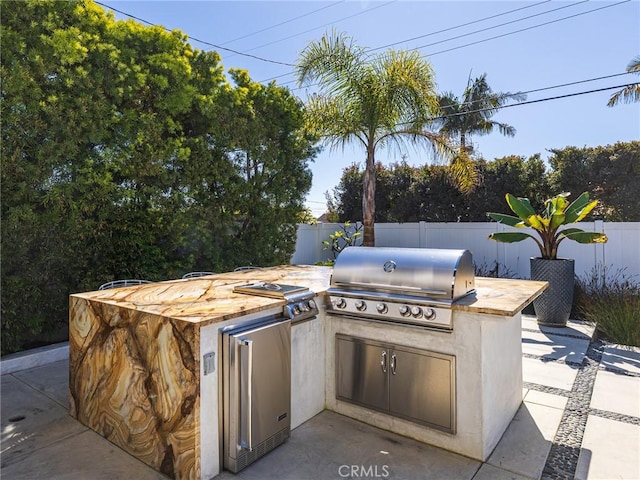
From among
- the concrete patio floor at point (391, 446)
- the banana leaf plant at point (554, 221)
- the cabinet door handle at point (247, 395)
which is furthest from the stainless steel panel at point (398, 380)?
the banana leaf plant at point (554, 221)

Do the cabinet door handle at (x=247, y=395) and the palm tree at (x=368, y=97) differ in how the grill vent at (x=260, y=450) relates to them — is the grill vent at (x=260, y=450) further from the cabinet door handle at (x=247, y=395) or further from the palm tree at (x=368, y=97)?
the palm tree at (x=368, y=97)

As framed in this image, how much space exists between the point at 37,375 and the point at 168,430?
342 centimetres

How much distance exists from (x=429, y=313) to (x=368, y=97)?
726 cm

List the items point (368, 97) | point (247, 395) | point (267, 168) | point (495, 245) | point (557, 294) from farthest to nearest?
1. point (495, 245)
2. point (368, 97)
3. point (267, 168)
4. point (557, 294)
5. point (247, 395)

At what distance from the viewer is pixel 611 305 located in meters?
6.80

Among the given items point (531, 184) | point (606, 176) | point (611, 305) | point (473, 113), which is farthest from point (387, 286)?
point (473, 113)

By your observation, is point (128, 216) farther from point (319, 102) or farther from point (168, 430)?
point (319, 102)

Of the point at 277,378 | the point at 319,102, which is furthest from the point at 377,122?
the point at 277,378

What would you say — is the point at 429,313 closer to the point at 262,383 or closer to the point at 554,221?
the point at 262,383

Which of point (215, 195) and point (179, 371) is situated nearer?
point (179, 371)

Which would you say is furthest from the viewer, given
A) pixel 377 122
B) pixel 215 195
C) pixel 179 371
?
pixel 377 122

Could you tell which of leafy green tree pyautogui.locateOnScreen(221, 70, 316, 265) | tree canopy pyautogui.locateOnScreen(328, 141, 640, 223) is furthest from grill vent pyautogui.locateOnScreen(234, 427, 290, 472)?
tree canopy pyautogui.locateOnScreen(328, 141, 640, 223)

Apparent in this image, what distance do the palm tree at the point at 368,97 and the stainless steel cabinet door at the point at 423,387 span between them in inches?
257

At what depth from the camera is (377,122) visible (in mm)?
9078
